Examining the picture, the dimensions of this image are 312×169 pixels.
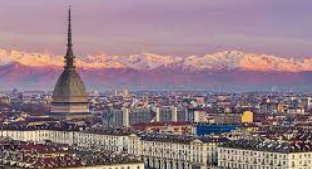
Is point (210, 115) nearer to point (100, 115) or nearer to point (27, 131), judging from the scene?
point (100, 115)

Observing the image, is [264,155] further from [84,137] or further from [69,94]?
[69,94]

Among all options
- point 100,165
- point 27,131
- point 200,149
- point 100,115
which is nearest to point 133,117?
point 100,115

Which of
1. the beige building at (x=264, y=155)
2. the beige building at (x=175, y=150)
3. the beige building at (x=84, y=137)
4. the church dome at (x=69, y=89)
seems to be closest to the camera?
the beige building at (x=264, y=155)

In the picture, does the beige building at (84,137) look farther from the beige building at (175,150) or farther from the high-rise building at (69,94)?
the high-rise building at (69,94)

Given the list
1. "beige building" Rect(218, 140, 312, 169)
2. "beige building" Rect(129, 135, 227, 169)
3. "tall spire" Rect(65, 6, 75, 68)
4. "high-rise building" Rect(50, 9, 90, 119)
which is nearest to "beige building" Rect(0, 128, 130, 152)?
"beige building" Rect(129, 135, 227, 169)

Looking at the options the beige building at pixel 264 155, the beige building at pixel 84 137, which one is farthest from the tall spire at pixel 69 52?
the beige building at pixel 264 155

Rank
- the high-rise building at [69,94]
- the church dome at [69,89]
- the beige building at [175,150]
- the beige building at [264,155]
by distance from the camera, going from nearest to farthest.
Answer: the beige building at [264,155] < the beige building at [175,150] < the high-rise building at [69,94] < the church dome at [69,89]

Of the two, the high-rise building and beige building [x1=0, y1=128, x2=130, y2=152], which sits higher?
the high-rise building

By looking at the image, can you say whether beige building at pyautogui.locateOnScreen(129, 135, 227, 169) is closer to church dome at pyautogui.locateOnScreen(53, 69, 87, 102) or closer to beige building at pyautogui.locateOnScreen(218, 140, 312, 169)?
beige building at pyautogui.locateOnScreen(218, 140, 312, 169)
